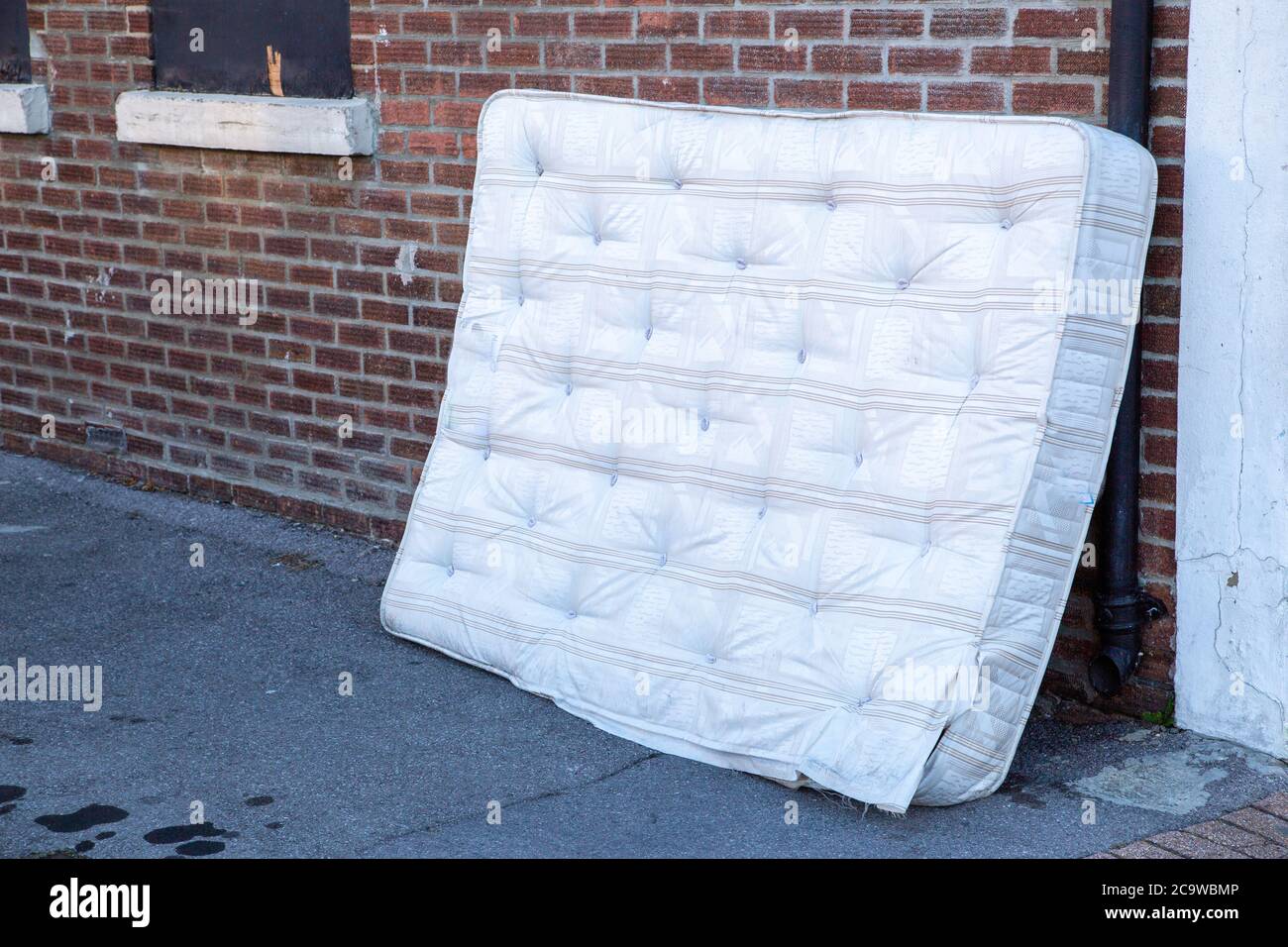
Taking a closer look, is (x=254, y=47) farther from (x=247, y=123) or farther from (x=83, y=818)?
(x=83, y=818)

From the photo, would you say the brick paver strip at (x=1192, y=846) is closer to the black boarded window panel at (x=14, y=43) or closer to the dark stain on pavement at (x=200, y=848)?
the dark stain on pavement at (x=200, y=848)

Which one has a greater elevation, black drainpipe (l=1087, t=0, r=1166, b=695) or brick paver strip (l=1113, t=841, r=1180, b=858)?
black drainpipe (l=1087, t=0, r=1166, b=695)

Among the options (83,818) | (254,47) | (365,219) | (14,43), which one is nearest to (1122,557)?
(83,818)

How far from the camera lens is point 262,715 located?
4.01 m

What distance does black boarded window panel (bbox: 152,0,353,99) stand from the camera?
524cm

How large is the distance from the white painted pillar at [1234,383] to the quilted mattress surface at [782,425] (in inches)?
7.7

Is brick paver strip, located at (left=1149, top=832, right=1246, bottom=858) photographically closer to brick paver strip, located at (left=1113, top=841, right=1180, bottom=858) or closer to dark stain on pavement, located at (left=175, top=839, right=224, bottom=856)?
brick paver strip, located at (left=1113, top=841, right=1180, bottom=858)

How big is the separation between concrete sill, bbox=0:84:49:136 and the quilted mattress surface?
2.44 m

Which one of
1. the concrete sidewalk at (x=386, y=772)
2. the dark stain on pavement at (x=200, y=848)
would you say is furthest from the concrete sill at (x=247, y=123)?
the dark stain on pavement at (x=200, y=848)

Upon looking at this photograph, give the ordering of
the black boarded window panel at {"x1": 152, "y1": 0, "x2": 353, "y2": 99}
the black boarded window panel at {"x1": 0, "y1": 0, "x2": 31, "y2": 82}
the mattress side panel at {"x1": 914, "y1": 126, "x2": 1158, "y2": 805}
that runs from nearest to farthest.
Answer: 1. the mattress side panel at {"x1": 914, "y1": 126, "x2": 1158, "y2": 805}
2. the black boarded window panel at {"x1": 152, "y1": 0, "x2": 353, "y2": 99}
3. the black boarded window panel at {"x1": 0, "y1": 0, "x2": 31, "y2": 82}

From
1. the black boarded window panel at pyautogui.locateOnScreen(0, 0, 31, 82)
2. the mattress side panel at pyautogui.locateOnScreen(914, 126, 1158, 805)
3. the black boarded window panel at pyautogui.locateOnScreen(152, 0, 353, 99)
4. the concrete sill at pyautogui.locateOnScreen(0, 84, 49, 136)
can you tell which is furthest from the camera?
the black boarded window panel at pyautogui.locateOnScreen(0, 0, 31, 82)

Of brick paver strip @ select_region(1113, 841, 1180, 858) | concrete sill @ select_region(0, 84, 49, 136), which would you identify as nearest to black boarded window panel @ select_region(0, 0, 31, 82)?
concrete sill @ select_region(0, 84, 49, 136)

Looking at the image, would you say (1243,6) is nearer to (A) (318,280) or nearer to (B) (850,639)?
(B) (850,639)

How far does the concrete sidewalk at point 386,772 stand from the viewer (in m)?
3.31
